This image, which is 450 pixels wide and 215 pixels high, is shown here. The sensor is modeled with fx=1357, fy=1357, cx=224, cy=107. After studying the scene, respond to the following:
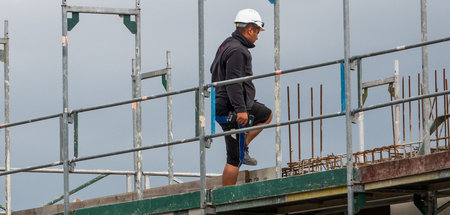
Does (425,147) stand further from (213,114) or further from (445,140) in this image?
(213,114)

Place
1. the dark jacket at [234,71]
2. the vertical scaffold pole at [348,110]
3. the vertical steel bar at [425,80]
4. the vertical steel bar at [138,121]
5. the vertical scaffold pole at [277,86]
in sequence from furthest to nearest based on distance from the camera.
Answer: the vertical steel bar at [138,121] < the vertical scaffold pole at [277,86] < the dark jacket at [234,71] < the vertical steel bar at [425,80] < the vertical scaffold pole at [348,110]

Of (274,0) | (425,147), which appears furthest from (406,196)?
(274,0)

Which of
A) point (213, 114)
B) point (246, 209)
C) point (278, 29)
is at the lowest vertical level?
point (246, 209)

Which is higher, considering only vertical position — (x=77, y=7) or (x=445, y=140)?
(x=77, y=7)

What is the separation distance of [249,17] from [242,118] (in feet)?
4.12

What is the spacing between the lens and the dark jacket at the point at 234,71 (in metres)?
16.0

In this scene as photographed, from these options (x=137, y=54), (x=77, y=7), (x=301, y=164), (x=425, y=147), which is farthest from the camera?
(x=137, y=54)

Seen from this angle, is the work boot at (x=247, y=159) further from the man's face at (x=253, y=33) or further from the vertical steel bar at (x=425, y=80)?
the vertical steel bar at (x=425, y=80)

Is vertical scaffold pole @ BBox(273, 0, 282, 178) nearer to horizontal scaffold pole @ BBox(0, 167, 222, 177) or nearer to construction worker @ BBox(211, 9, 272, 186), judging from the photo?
construction worker @ BBox(211, 9, 272, 186)

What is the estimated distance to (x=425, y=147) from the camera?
15578mm

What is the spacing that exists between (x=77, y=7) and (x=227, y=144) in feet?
11.4

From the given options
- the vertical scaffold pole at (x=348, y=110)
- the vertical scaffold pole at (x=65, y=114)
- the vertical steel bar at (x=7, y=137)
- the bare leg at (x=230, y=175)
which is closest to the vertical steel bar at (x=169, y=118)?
the vertical steel bar at (x=7, y=137)

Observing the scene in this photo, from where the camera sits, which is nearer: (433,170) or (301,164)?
(433,170)

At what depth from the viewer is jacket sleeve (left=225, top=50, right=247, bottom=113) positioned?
1597 centimetres
